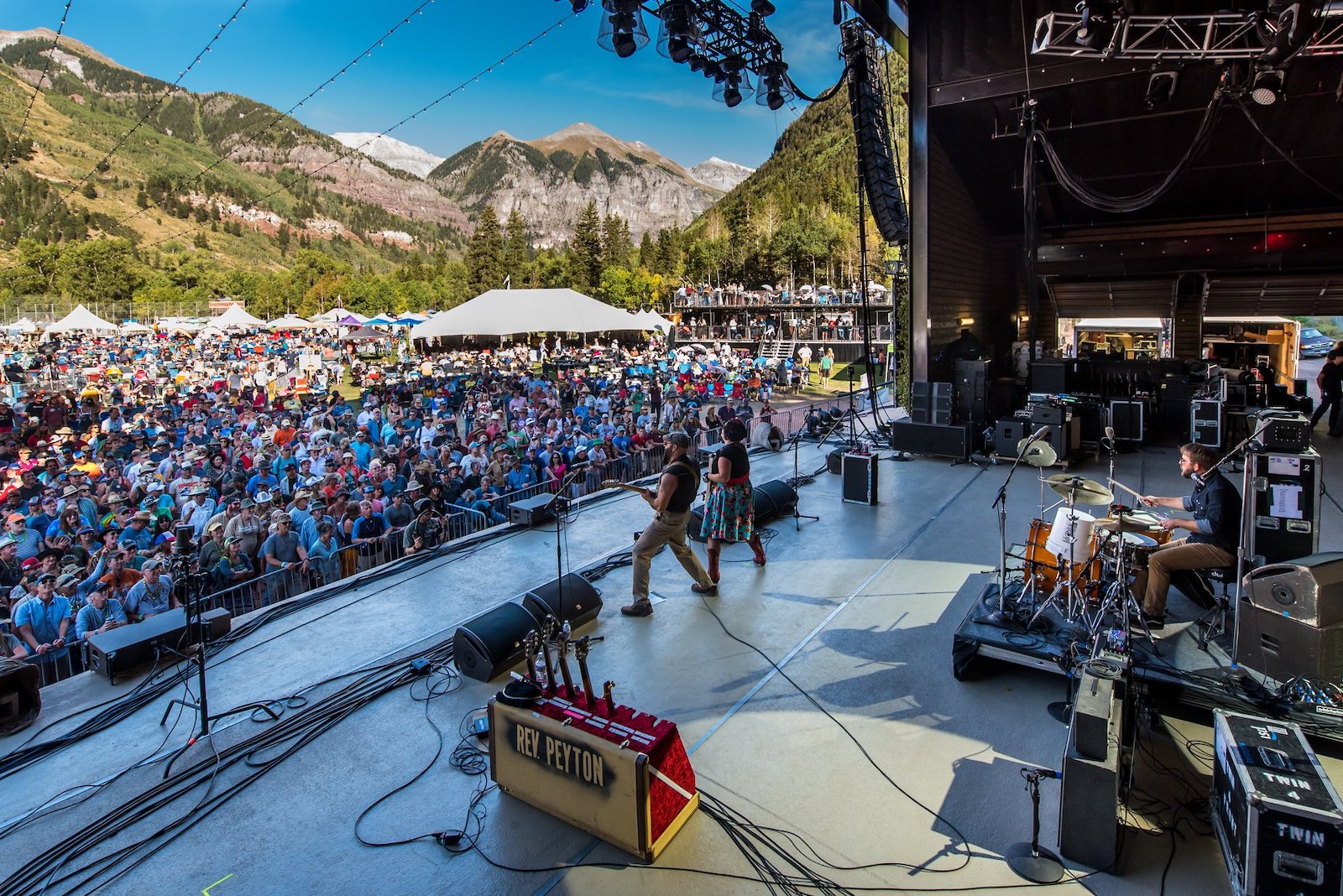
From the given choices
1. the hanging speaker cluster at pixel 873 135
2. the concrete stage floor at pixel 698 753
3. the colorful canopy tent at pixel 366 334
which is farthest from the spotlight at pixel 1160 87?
the colorful canopy tent at pixel 366 334

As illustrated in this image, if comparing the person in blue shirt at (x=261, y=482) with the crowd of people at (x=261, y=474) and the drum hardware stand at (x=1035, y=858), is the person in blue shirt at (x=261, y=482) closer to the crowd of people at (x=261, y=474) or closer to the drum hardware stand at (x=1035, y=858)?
the crowd of people at (x=261, y=474)

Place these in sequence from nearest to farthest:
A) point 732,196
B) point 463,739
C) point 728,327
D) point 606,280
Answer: point 463,739 → point 728,327 → point 606,280 → point 732,196

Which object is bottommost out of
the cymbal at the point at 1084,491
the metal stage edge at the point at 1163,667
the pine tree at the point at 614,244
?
the metal stage edge at the point at 1163,667

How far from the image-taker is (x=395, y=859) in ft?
10.9

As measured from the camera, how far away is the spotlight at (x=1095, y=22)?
25.3 feet

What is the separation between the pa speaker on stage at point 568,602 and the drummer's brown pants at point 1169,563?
4.06m

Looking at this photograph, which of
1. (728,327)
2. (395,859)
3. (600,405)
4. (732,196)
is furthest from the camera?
(732,196)

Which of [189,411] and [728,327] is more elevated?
[728,327]

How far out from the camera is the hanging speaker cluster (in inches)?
478

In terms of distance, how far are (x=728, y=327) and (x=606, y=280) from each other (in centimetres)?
1965

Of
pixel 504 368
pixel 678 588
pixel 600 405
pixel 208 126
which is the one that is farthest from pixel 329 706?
pixel 208 126

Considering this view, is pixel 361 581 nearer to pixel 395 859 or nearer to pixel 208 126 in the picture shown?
pixel 395 859

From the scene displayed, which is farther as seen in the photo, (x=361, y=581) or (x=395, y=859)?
(x=361, y=581)

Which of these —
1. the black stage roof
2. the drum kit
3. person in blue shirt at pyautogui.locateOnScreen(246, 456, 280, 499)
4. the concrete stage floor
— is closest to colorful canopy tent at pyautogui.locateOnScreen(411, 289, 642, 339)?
person in blue shirt at pyautogui.locateOnScreen(246, 456, 280, 499)
